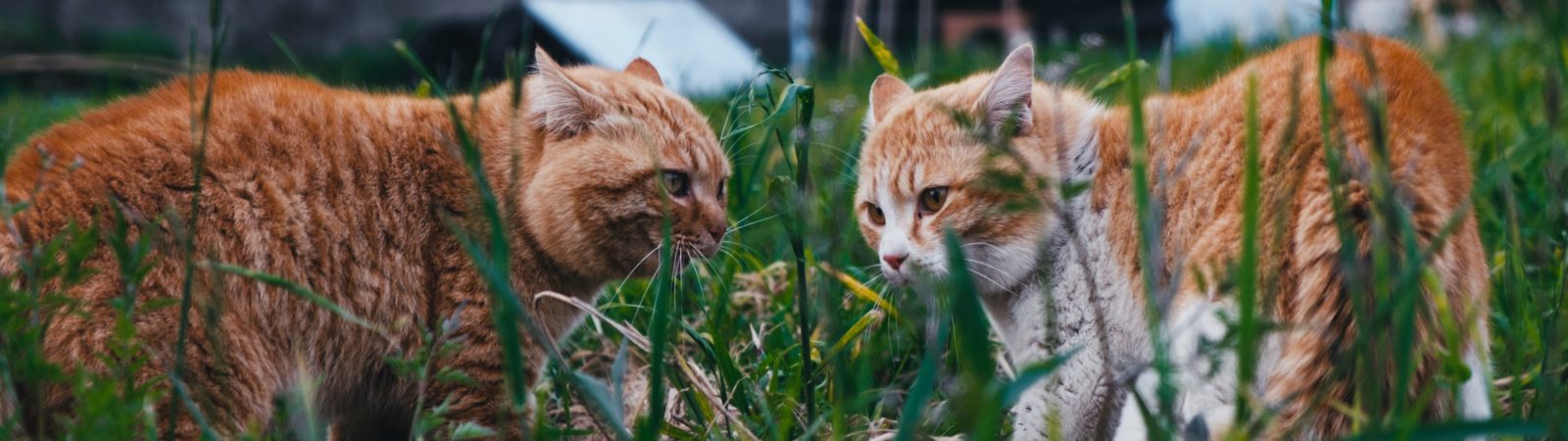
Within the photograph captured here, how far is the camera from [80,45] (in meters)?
9.05

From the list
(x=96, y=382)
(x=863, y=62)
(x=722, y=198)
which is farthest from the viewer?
(x=863, y=62)

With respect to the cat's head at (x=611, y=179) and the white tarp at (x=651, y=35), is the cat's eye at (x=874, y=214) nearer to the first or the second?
the cat's head at (x=611, y=179)

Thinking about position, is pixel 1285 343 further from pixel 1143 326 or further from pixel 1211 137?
pixel 1211 137

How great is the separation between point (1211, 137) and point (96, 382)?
5.55ft

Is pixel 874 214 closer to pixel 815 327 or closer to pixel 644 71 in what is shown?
pixel 815 327

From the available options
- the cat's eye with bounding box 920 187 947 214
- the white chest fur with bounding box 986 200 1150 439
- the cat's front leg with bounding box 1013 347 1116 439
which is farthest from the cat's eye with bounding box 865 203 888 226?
the cat's front leg with bounding box 1013 347 1116 439

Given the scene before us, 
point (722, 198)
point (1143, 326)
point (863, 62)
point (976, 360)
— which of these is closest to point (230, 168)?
point (722, 198)

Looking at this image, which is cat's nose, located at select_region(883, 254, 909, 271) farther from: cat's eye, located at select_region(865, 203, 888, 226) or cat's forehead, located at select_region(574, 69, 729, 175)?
cat's forehead, located at select_region(574, 69, 729, 175)

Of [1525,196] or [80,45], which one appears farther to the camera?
[80,45]

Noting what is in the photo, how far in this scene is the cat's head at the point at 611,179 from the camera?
88.0 inches

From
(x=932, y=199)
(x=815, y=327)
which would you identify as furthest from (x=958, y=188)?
(x=815, y=327)

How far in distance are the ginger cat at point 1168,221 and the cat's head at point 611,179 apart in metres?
0.41

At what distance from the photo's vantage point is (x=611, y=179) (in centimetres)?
226

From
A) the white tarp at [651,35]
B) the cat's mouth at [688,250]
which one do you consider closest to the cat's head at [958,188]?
the cat's mouth at [688,250]
